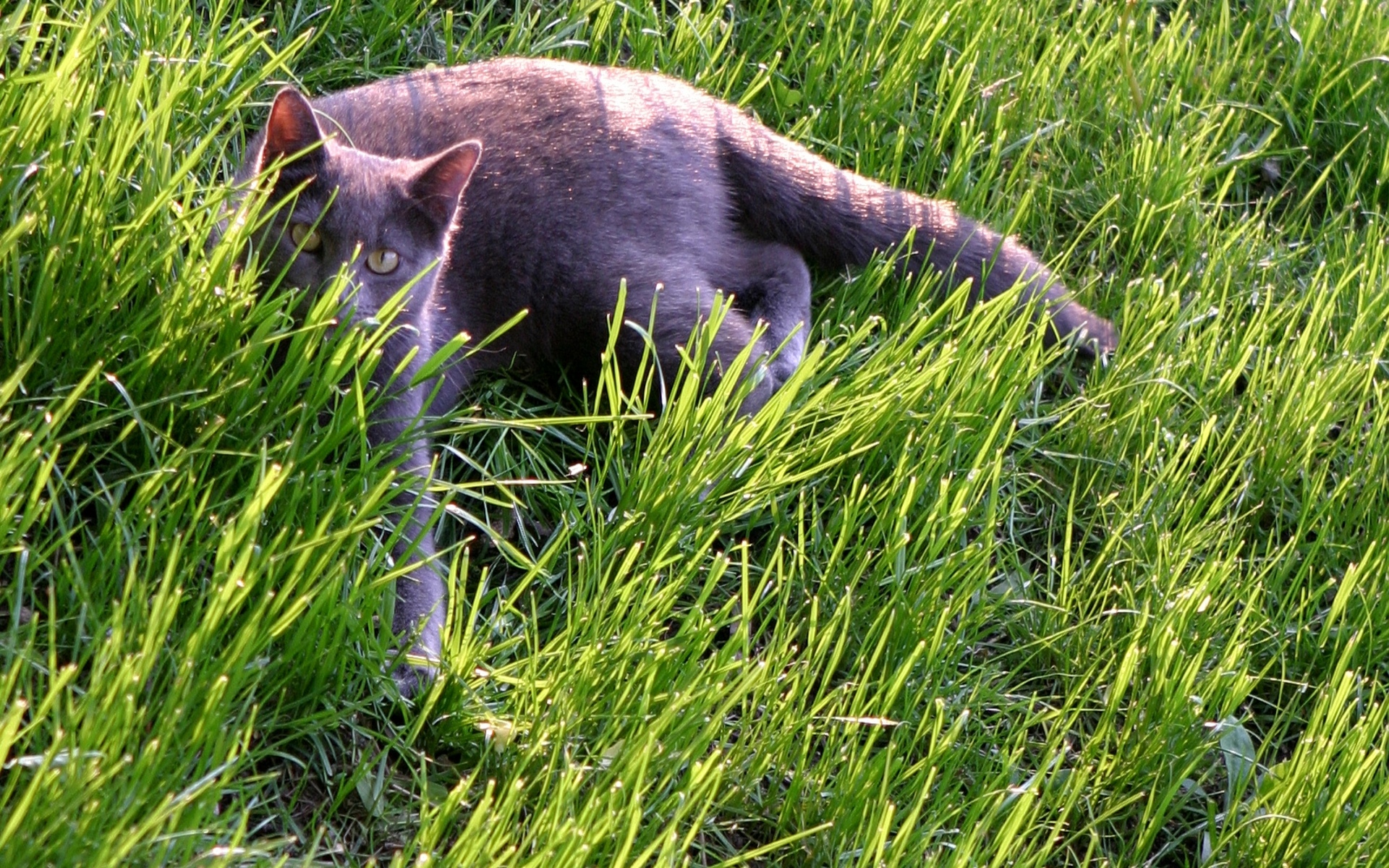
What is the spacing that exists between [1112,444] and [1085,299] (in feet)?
1.59

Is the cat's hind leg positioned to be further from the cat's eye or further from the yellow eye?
the yellow eye

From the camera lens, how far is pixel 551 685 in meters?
1.72

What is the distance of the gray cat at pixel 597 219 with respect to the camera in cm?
230

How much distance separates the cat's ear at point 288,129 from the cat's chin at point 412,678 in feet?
2.64

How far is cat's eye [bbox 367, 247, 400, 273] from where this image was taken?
225 cm

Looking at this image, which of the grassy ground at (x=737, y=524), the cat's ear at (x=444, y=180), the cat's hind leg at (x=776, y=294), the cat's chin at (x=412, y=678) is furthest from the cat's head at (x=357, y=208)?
the cat's hind leg at (x=776, y=294)

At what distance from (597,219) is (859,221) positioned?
0.58 m

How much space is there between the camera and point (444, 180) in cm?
225

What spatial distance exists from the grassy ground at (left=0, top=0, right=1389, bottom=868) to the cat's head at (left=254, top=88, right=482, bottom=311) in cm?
16

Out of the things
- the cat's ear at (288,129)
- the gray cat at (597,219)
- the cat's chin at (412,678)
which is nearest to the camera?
the cat's chin at (412,678)

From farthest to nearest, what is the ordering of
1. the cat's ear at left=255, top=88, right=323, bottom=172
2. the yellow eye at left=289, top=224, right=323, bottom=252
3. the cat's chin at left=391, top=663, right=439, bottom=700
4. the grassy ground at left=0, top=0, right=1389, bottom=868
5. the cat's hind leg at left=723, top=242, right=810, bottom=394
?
the cat's hind leg at left=723, top=242, right=810, bottom=394, the yellow eye at left=289, top=224, right=323, bottom=252, the cat's ear at left=255, top=88, right=323, bottom=172, the cat's chin at left=391, top=663, right=439, bottom=700, the grassy ground at left=0, top=0, right=1389, bottom=868

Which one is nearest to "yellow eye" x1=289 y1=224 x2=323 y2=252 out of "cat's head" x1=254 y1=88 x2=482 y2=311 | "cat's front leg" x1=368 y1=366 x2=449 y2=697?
"cat's head" x1=254 y1=88 x2=482 y2=311

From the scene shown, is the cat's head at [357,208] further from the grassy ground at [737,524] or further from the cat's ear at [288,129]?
the grassy ground at [737,524]

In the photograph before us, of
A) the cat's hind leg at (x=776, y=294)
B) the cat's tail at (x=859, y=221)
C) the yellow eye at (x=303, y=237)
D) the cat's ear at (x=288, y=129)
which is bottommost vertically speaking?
the cat's hind leg at (x=776, y=294)
